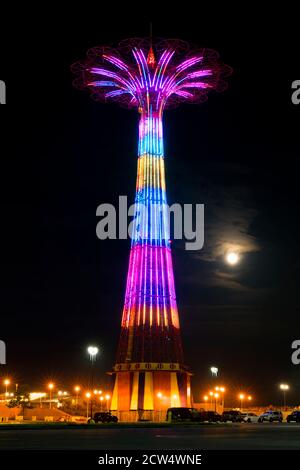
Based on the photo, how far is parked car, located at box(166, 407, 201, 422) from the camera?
6519 centimetres

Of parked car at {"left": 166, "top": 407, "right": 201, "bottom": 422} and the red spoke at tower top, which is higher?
the red spoke at tower top

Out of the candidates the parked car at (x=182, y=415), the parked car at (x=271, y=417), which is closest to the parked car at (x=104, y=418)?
the parked car at (x=182, y=415)

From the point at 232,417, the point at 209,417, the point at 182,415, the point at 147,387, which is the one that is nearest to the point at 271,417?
the point at 232,417

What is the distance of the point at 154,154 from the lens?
255 ft

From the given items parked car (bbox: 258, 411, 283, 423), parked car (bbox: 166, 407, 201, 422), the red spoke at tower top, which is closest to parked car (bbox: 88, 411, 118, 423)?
parked car (bbox: 166, 407, 201, 422)

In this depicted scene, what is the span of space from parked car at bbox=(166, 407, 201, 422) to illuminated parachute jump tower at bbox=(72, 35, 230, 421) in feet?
23.7

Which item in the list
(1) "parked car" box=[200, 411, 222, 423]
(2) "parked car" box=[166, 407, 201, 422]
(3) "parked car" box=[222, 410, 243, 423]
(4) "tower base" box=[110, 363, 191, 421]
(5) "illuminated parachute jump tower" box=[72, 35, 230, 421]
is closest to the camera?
(2) "parked car" box=[166, 407, 201, 422]

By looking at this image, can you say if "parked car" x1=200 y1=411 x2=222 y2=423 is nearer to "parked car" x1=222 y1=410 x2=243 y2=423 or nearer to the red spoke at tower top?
"parked car" x1=222 y1=410 x2=243 y2=423

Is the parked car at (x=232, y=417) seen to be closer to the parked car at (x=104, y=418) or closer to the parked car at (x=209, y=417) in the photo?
the parked car at (x=209, y=417)

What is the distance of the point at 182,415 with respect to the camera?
65500 mm

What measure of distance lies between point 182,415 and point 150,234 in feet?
63.1
